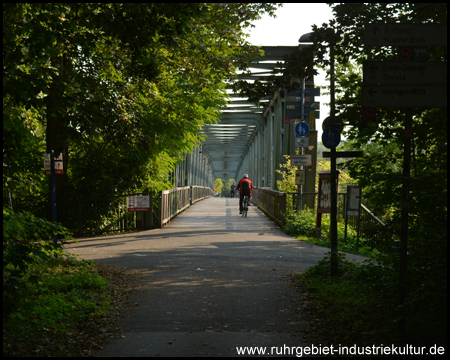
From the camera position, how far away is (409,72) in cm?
462

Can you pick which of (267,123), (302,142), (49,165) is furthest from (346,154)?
(267,123)

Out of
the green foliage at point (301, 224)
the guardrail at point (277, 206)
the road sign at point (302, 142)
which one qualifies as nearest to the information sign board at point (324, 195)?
the green foliage at point (301, 224)

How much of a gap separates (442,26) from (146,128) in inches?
421

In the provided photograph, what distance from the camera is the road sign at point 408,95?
15.0 ft

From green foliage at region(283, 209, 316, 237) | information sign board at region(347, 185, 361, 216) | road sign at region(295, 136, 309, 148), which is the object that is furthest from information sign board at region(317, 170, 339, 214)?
road sign at region(295, 136, 309, 148)


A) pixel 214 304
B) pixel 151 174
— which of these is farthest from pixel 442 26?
pixel 151 174

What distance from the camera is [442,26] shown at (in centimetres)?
466

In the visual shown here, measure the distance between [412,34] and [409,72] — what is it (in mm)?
343

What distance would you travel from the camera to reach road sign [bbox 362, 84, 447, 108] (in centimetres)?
457

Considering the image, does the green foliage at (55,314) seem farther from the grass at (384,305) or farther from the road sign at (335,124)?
the road sign at (335,124)

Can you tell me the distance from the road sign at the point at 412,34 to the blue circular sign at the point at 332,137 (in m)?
3.39

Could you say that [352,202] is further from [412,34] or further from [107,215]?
[412,34]

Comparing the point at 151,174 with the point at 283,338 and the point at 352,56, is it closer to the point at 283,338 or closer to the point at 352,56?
the point at 352,56

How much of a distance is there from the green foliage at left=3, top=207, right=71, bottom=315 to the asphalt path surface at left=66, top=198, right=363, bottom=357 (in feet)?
2.93
